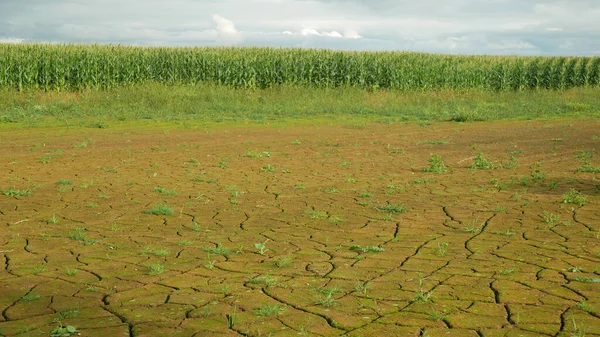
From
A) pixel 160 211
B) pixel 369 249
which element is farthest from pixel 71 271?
pixel 369 249

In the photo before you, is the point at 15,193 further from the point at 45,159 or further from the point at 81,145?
the point at 81,145

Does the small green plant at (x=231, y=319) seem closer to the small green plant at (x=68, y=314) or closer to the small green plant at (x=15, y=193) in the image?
the small green plant at (x=68, y=314)

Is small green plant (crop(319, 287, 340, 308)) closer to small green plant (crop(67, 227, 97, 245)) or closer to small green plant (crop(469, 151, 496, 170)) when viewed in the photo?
small green plant (crop(67, 227, 97, 245))

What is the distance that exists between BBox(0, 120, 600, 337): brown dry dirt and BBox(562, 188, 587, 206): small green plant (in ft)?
0.43

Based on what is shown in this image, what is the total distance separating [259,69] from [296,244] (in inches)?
851

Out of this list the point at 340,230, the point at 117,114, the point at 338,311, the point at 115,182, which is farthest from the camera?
the point at 117,114

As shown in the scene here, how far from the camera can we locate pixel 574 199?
888cm

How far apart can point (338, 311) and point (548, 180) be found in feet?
22.0

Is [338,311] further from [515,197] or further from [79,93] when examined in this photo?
[79,93]

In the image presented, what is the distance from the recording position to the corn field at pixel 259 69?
25875mm

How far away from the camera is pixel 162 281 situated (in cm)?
562

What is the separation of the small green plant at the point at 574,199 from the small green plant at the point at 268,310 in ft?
17.6

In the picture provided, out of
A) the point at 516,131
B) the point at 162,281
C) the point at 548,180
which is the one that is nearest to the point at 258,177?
the point at 548,180

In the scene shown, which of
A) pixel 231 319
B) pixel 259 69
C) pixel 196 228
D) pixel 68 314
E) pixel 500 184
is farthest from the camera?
pixel 259 69
